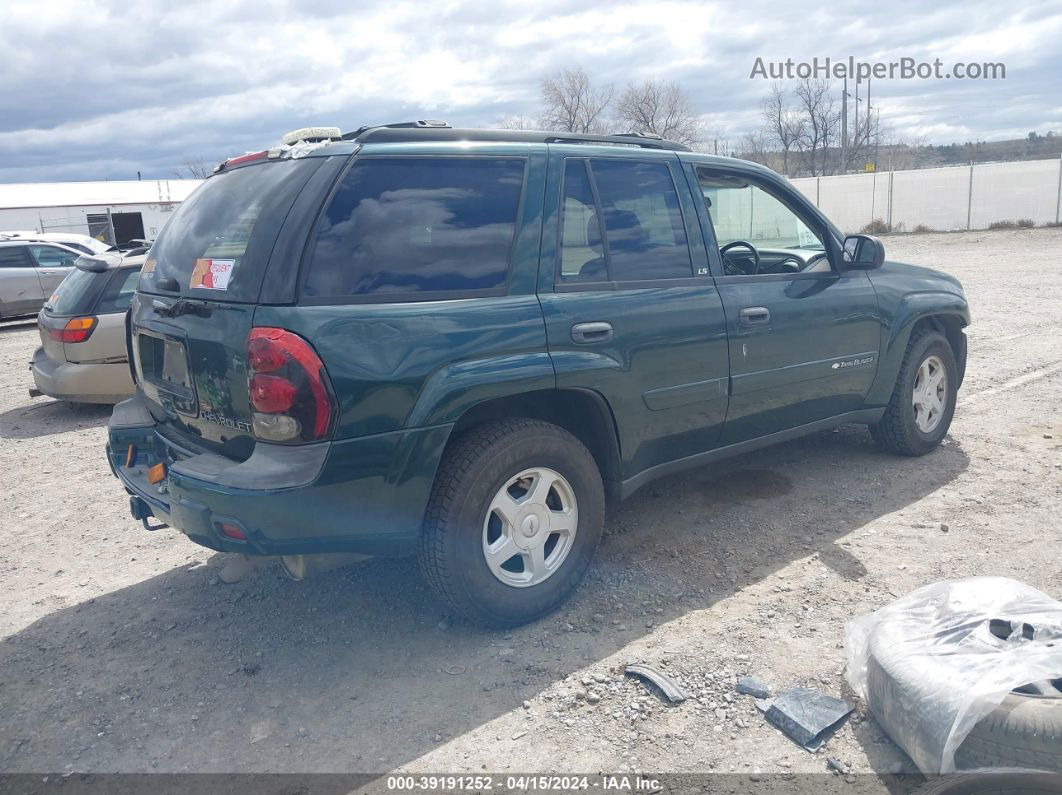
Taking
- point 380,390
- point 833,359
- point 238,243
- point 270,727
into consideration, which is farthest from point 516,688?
point 833,359

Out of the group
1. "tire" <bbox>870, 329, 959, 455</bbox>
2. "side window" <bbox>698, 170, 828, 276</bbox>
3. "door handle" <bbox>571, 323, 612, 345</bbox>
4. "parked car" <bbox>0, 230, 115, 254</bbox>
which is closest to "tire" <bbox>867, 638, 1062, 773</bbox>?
"door handle" <bbox>571, 323, 612, 345</bbox>

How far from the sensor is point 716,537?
14.6ft

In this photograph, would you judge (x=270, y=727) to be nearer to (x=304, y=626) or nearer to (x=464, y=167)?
(x=304, y=626)

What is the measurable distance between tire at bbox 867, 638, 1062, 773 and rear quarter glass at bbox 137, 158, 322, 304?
8.32 feet

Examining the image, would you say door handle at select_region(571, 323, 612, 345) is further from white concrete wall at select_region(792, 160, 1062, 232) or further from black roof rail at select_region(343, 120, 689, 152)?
white concrete wall at select_region(792, 160, 1062, 232)

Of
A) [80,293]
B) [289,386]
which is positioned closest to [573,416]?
[289,386]

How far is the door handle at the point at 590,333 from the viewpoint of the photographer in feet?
11.8

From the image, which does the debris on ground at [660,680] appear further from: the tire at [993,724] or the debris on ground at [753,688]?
the tire at [993,724]

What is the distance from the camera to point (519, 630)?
3.60m

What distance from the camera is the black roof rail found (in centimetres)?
341

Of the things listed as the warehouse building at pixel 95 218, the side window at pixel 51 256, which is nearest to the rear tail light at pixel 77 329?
the side window at pixel 51 256

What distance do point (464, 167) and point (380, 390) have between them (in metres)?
1.03

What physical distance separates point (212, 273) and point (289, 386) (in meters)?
0.70

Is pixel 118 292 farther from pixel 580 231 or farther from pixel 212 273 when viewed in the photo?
pixel 580 231
